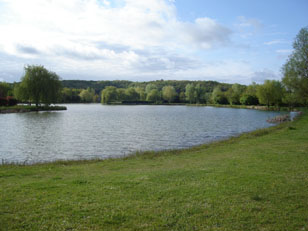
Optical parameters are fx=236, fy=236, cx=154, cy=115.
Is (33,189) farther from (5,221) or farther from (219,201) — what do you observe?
(219,201)

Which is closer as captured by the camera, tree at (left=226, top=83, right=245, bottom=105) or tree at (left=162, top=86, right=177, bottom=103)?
tree at (left=226, top=83, right=245, bottom=105)

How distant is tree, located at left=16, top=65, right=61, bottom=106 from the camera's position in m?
78.4

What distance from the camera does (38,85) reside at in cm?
7931

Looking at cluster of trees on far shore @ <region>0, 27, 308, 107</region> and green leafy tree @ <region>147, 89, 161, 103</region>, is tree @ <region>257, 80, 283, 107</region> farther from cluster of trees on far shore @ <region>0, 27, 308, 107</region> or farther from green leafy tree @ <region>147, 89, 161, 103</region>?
green leafy tree @ <region>147, 89, 161, 103</region>

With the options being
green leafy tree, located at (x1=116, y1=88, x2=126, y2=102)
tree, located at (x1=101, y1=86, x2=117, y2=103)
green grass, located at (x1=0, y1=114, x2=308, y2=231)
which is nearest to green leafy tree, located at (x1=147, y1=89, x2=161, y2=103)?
green leafy tree, located at (x1=116, y1=88, x2=126, y2=102)

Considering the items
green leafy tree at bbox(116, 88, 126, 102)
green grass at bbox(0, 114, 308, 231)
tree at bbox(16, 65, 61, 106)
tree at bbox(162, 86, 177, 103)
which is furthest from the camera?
tree at bbox(162, 86, 177, 103)

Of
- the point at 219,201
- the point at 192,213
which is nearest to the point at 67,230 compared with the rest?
the point at 192,213

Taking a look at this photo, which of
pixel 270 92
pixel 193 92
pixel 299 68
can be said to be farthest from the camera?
pixel 193 92

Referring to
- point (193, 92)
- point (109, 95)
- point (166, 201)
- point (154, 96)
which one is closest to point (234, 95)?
point (193, 92)

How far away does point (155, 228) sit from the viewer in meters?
5.81

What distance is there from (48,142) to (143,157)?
1428 cm

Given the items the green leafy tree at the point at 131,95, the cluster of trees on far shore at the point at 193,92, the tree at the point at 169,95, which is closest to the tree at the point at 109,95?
the cluster of trees on far shore at the point at 193,92

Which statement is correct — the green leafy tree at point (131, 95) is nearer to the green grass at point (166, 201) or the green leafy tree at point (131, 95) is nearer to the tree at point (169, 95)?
the tree at point (169, 95)

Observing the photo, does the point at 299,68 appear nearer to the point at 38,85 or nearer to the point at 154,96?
the point at 38,85
